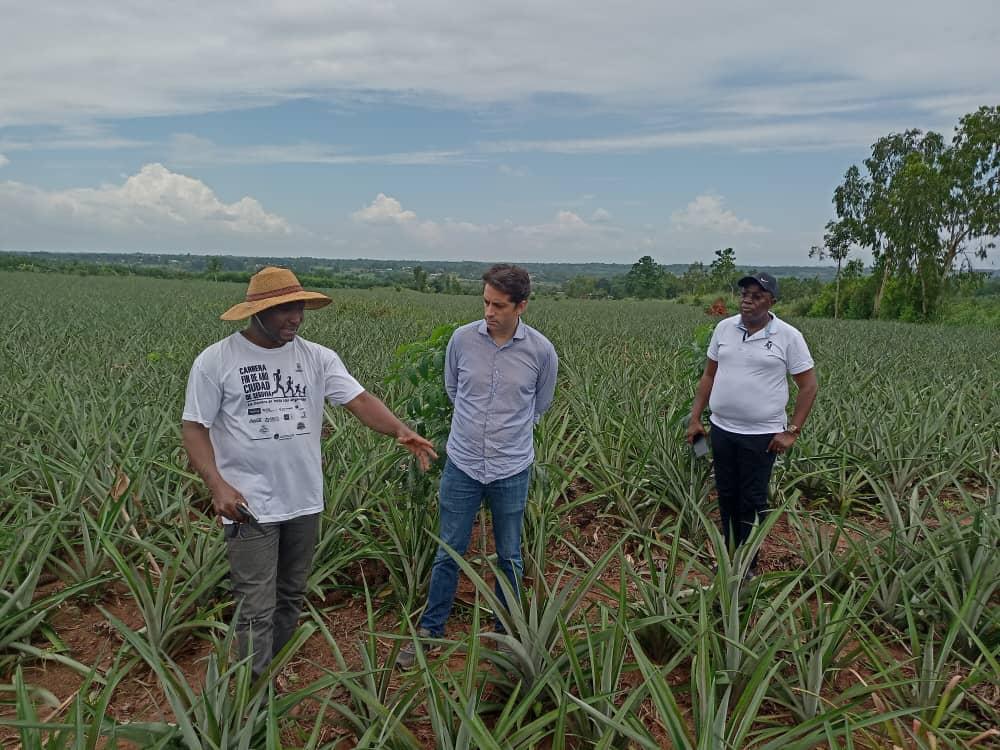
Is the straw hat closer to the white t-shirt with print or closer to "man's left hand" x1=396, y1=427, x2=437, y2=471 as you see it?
the white t-shirt with print

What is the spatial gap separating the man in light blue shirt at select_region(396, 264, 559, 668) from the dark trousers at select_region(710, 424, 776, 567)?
1.21 m

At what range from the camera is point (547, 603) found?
2504 millimetres

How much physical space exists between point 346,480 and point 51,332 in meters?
8.88

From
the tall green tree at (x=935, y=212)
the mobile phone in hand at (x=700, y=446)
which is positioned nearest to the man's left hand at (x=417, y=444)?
the mobile phone in hand at (x=700, y=446)

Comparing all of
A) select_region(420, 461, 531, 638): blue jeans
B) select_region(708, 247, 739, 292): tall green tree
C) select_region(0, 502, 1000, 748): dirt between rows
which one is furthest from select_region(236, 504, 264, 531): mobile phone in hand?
select_region(708, 247, 739, 292): tall green tree

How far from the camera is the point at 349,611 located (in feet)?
10.6

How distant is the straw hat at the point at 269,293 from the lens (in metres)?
2.20

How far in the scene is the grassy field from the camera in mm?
2066

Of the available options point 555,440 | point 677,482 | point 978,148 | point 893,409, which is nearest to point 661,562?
point 677,482

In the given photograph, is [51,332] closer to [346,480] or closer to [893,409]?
[346,480]

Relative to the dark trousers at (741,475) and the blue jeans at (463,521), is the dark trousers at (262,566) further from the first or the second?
the dark trousers at (741,475)

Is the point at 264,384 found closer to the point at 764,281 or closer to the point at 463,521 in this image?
the point at 463,521

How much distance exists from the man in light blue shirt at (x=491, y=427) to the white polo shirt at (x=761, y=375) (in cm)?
111

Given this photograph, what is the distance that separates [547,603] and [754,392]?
62.3 inches
